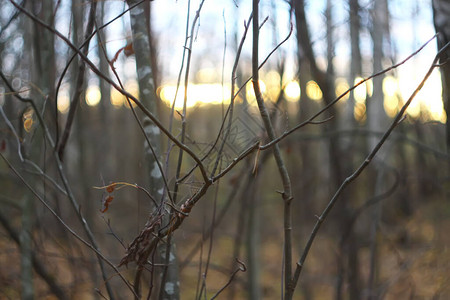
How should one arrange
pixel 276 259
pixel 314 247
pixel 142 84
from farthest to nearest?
pixel 276 259
pixel 314 247
pixel 142 84

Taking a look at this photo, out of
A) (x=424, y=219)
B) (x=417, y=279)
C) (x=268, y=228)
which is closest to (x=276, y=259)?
(x=268, y=228)

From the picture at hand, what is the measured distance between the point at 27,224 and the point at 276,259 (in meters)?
6.61

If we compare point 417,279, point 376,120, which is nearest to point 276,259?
point 417,279

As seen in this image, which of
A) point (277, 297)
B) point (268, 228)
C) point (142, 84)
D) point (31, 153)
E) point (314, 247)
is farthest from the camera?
point (268, 228)

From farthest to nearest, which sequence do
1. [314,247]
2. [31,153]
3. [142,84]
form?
[314,247], [31,153], [142,84]

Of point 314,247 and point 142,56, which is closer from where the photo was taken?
point 142,56

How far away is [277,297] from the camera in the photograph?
6109 mm

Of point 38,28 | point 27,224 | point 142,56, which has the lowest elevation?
point 27,224

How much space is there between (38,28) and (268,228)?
834 cm

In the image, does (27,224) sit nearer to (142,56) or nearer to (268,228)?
(142,56)

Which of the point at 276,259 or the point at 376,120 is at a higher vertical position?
the point at 376,120

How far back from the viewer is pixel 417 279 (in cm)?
643

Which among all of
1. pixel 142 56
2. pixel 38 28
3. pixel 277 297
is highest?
pixel 38 28

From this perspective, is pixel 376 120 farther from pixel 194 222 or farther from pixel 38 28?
pixel 38 28
